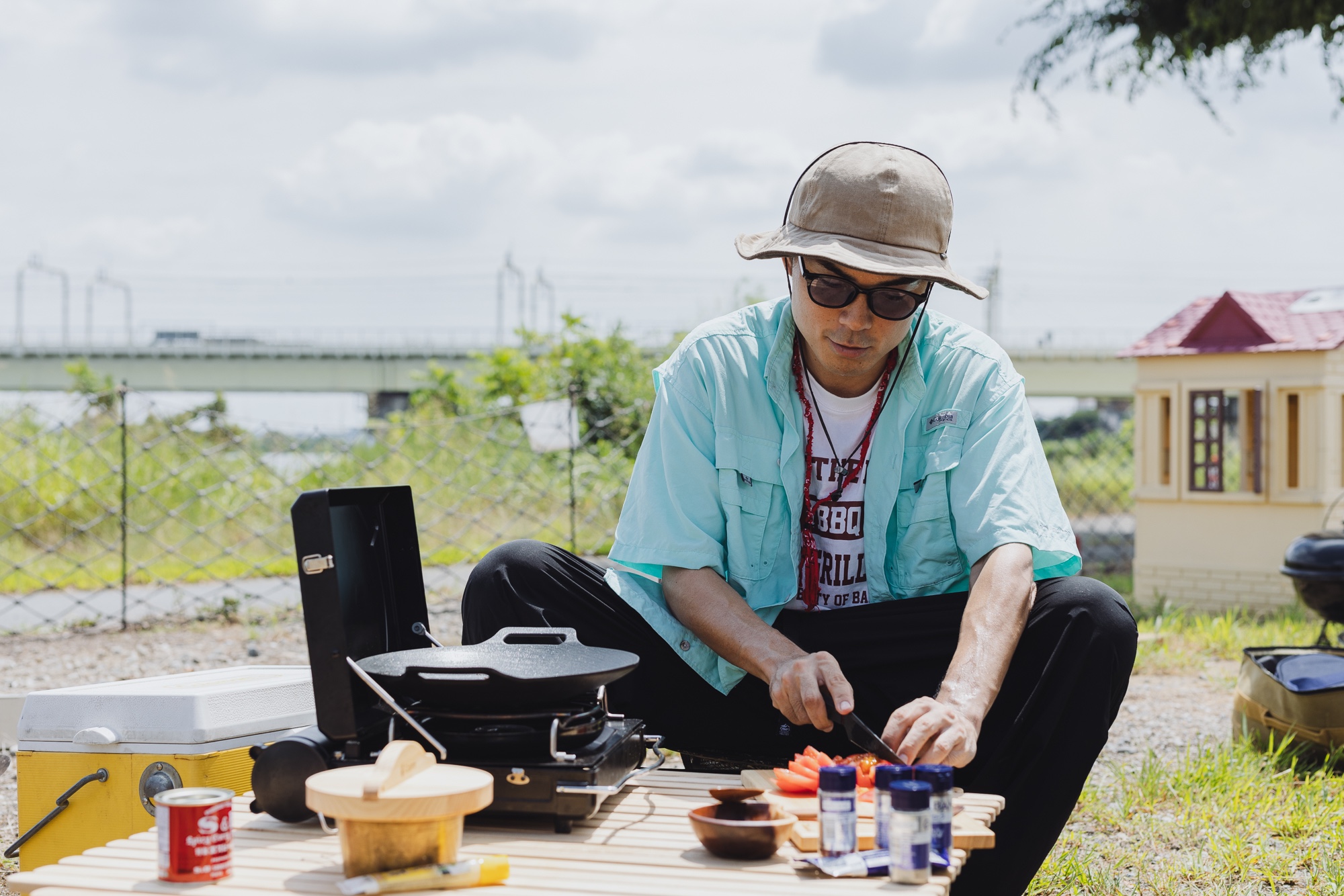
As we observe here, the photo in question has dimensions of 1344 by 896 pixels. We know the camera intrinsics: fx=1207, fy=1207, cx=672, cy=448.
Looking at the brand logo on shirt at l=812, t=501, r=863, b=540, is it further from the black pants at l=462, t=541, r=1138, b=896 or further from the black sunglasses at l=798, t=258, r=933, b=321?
the black sunglasses at l=798, t=258, r=933, b=321

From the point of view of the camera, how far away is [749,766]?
238cm

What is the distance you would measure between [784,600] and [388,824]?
1.16 m

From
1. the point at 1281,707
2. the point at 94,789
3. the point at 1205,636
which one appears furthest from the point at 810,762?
the point at 1205,636

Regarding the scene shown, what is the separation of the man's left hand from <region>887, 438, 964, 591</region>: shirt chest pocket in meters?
0.63

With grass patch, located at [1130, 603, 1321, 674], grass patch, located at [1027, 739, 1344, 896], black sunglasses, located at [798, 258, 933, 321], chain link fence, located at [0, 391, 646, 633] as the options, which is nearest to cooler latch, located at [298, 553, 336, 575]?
black sunglasses, located at [798, 258, 933, 321]

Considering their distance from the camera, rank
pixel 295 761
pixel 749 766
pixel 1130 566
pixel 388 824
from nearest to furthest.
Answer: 1. pixel 388 824
2. pixel 295 761
3. pixel 749 766
4. pixel 1130 566

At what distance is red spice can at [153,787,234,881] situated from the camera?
1259 mm

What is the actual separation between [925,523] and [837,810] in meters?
1.05

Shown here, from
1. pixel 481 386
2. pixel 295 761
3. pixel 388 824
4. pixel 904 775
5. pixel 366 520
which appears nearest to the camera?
pixel 388 824

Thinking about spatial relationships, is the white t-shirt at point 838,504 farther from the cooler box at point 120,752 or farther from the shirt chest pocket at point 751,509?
the cooler box at point 120,752

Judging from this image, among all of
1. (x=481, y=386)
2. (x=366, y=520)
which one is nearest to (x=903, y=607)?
(x=366, y=520)

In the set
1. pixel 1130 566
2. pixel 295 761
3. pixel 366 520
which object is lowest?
pixel 1130 566

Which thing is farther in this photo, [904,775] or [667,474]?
[667,474]

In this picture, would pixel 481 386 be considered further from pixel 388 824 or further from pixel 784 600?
pixel 388 824
